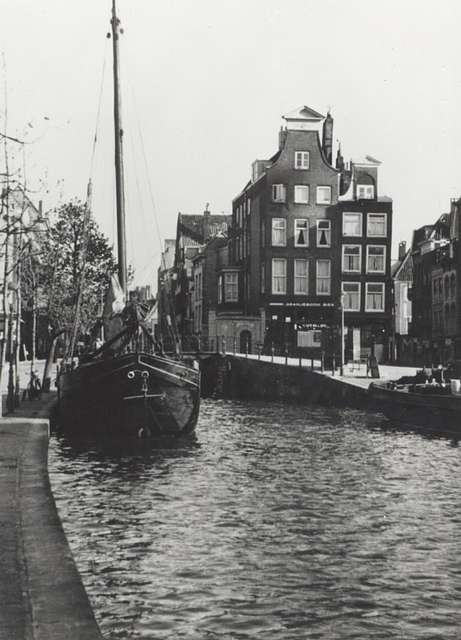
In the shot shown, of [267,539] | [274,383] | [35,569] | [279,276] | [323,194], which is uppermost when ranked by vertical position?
[323,194]

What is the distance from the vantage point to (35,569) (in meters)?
7.69

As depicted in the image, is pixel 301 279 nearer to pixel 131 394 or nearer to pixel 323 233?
pixel 323 233

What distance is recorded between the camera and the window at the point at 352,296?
6209 centimetres

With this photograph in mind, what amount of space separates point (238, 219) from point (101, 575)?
205 ft

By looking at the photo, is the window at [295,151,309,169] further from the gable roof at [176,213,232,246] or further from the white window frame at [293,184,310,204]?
the gable roof at [176,213,232,246]

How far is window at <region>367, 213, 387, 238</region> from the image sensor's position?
6291 cm

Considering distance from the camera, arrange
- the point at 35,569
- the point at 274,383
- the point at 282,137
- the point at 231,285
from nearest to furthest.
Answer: the point at 35,569
the point at 274,383
the point at 282,137
the point at 231,285

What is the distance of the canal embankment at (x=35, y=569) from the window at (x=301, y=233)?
1978 inches

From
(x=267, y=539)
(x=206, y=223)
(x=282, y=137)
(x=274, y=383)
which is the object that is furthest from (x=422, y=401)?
(x=206, y=223)

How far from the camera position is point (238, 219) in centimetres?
7188

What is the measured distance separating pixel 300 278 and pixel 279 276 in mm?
1527

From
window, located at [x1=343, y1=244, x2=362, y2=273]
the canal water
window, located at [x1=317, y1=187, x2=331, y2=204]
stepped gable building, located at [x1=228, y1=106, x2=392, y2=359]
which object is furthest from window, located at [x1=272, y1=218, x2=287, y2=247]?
the canal water

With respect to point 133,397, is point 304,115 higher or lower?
higher

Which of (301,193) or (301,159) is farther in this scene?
(301,193)
